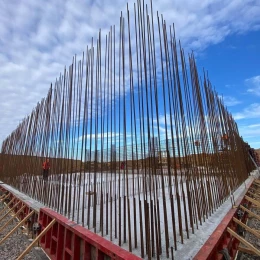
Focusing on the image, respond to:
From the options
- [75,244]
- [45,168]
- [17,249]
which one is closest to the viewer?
[75,244]

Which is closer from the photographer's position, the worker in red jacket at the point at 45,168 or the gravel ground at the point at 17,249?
A: the gravel ground at the point at 17,249

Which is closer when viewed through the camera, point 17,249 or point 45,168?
point 17,249

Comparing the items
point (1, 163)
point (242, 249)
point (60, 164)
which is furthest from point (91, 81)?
point (1, 163)

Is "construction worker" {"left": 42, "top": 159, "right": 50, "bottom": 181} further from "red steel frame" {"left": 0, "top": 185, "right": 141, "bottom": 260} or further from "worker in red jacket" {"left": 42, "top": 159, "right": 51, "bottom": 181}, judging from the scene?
"red steel frame" {"left": 0, "top": 185, "right": 141, "bottom": 260}

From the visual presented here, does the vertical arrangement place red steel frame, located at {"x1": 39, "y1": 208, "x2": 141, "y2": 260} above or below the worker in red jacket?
below

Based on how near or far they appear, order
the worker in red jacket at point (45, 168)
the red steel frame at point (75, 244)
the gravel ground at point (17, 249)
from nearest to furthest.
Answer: the red steel frame at point (75, 244), the gravel ground at point (17, 249), the worker in red jacket at point (45, 168)

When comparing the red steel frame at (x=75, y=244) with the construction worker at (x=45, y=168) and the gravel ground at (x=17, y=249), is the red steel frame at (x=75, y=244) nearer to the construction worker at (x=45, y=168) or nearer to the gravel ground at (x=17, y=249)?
the gravel ground at (x=17, y=249)

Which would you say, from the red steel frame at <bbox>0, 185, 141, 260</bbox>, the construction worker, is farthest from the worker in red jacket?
the red steel frame at <bbox>0, 185, 141, 260</bbox>

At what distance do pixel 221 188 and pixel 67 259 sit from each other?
3713 millimetres

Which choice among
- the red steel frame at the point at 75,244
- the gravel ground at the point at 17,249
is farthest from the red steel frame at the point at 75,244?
the gravel ground at the point at 17,249

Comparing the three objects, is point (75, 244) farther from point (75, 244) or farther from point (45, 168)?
point (45, 168)

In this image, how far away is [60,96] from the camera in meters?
4.99

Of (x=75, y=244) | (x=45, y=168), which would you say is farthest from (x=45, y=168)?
(x=75, y=244)

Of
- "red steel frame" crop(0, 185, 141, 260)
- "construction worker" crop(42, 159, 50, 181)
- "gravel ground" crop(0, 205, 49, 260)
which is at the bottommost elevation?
"gravel ground" crop(0, 205, 49, 260)
